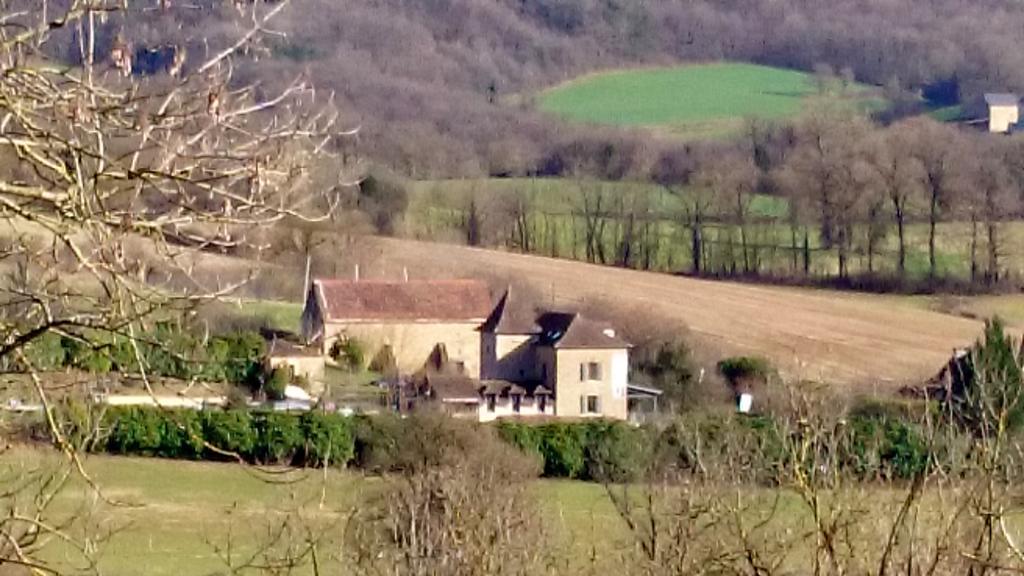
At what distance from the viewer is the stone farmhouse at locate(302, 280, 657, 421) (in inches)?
1065


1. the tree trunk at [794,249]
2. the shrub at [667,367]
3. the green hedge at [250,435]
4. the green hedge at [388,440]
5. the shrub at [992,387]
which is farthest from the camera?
the tree trunk at [794,249]

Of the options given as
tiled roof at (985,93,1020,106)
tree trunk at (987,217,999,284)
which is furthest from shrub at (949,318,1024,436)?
tiled roof at (985,93,1020,106)

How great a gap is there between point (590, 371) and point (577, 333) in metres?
1.04

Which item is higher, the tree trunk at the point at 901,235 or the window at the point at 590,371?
the tree trunk at the point at 901,235

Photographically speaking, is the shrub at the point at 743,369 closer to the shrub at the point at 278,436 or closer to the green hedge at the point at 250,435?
the green hedge at the point at 250,435

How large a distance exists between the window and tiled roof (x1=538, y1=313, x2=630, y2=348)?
38 cm

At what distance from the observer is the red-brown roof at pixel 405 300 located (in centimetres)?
2962

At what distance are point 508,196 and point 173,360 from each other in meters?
33.6

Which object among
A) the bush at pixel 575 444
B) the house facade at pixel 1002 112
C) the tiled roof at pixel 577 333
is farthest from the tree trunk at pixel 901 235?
the bush at pixel 575 444

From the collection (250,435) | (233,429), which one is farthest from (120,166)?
(250,435)

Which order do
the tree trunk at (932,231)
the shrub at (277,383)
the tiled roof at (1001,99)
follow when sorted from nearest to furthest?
the shrub at (277,383) → the tree trunk at (932,231) → the tiled roof at (1001,99)

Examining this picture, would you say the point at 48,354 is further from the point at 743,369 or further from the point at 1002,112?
the point at 1002,112

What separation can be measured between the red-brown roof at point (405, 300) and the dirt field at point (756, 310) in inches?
57.5

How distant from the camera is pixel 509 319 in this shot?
97.1ft
